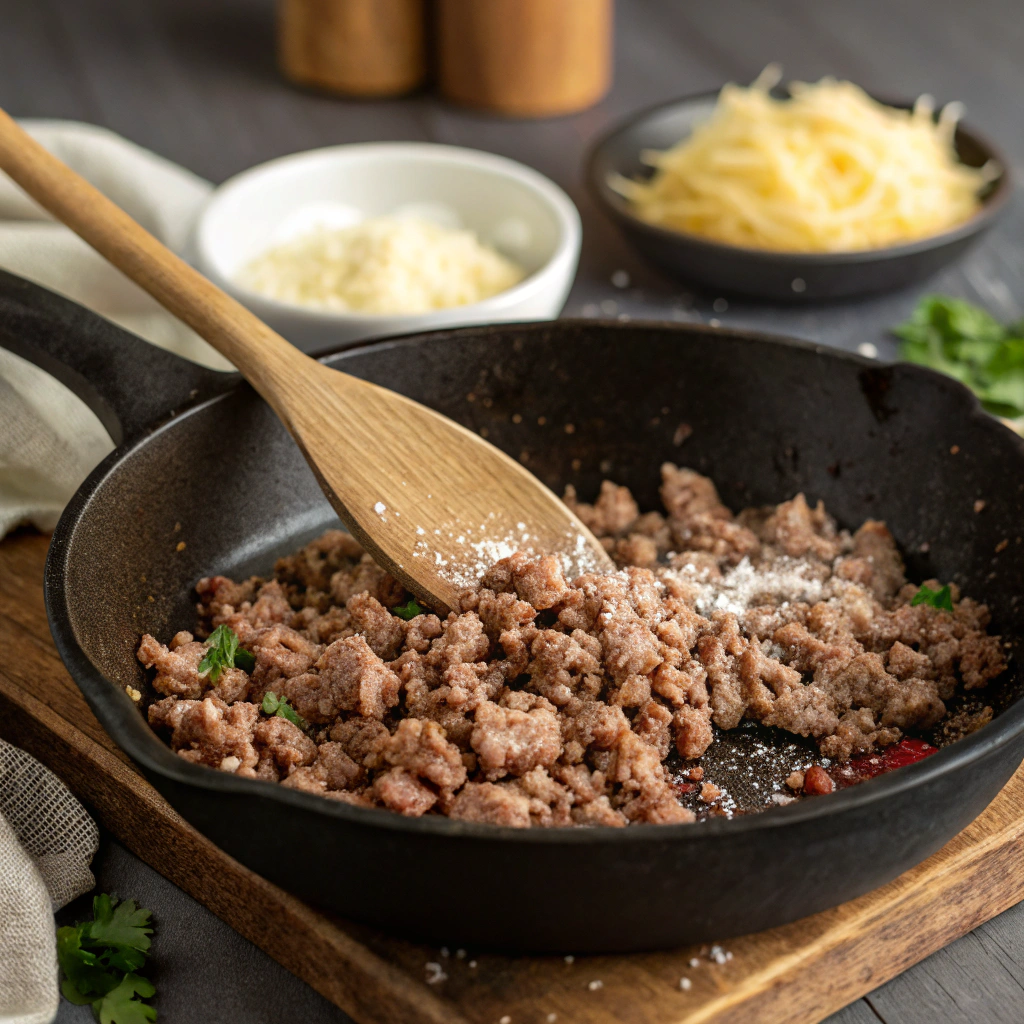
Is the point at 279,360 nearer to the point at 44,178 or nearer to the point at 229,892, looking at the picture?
the point at 44,178

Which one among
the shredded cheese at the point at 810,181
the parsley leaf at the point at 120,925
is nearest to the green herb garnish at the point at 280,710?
the parsley leaf at the point at 120,925

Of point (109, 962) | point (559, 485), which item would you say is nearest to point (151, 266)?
point (559, 485)

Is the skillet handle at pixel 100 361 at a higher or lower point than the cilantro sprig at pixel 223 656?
higher

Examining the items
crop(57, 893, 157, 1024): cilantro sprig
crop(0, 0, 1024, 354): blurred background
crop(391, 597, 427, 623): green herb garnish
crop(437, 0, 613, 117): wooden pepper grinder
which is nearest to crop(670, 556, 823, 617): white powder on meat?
crop(391, 597, 427, 623): green herb garnish

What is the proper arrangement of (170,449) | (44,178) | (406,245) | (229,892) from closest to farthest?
(229,892)
(170,449)
(44,178)
(406,245)

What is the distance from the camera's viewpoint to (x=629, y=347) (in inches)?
80.7

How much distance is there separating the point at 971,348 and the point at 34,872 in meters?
2.12

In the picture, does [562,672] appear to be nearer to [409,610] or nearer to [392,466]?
[409,610]

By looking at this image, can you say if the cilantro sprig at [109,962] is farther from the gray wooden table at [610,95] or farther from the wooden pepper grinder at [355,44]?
→ the wooden pepper grinder at [355,44]

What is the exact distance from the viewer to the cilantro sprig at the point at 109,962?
1374 millimetres

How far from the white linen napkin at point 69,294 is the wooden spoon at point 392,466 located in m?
0.35

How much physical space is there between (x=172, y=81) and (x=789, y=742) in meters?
3.23

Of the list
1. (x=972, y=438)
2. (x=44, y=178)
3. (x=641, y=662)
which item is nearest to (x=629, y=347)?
(x=972, y=438)

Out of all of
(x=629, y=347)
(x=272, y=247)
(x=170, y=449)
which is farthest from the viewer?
(x=272, y=247)
